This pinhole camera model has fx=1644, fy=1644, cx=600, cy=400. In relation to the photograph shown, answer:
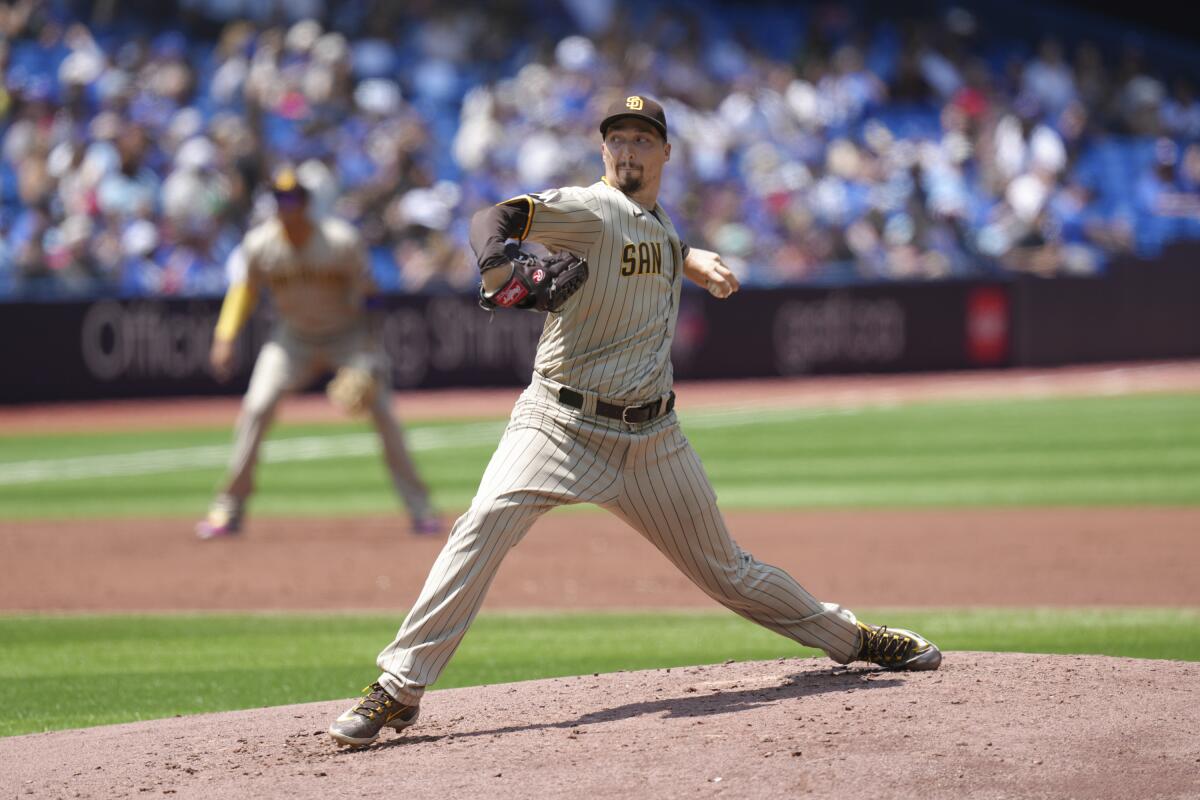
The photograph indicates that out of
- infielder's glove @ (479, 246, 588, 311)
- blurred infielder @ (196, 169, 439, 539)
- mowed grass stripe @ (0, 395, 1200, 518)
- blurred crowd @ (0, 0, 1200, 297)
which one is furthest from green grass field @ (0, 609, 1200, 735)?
blurred crowd @ (0, 0, 1200, 297)

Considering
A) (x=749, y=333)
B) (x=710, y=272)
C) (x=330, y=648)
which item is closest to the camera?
(x=710, y=272)

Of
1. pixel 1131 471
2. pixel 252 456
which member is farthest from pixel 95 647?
pixel 1131 471

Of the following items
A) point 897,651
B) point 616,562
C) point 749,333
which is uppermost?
point 749,333

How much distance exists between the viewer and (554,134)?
78.0 ft

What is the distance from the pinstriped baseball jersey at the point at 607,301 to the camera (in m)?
4.93

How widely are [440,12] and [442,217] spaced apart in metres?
5.17

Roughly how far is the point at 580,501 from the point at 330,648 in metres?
2.78

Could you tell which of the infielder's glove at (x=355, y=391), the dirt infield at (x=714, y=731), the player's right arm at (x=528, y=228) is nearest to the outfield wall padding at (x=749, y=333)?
the infielder's glove at (x=355, y=391)

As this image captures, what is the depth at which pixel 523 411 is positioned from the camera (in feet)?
16.6

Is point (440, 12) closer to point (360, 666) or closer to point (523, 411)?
point (360, 666)

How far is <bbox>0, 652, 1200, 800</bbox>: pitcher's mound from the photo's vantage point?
14.0ft

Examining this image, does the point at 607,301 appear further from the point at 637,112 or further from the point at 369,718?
the point at 369,718

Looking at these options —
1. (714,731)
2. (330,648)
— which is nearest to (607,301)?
(714,731)

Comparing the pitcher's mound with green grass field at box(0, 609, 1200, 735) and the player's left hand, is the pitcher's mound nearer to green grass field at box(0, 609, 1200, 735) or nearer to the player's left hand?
green grass field at box(0, 609, 1200, 735)
